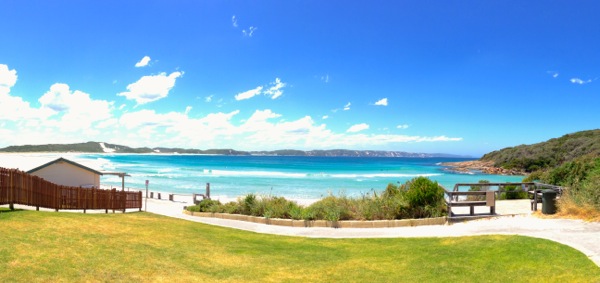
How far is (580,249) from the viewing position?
25.5 ft

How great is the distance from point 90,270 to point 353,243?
6.39m

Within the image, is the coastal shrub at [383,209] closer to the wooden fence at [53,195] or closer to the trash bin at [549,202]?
the trash bin at [549,202]

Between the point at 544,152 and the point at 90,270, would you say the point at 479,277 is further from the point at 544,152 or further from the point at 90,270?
the point at 544,152

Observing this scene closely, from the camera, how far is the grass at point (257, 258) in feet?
22.1

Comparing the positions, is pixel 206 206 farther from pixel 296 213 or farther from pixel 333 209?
pixel 333 209

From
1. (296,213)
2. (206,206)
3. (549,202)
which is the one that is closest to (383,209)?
(296,213)

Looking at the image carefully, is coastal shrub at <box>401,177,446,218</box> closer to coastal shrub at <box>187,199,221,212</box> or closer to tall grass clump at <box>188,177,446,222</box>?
tall grass clump at <box>188,177,446,222</box>

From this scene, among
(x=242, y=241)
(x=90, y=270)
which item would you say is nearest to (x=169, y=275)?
(x=90, y=270)

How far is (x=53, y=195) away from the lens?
51.6 ft

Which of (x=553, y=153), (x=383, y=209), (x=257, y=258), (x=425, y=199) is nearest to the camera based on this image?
(x=257, y=258)

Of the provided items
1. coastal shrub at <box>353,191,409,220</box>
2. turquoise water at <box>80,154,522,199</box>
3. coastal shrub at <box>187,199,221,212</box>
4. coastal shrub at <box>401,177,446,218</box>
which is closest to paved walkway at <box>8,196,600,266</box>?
coastal shrub at <box>401,177,446,218</box>

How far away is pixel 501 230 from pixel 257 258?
6.69 m

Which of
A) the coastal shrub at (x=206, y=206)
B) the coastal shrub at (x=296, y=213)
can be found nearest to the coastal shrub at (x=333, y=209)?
the coastal shrub at (x=296, y=213)

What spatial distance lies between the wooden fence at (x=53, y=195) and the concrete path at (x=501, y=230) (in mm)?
6849
